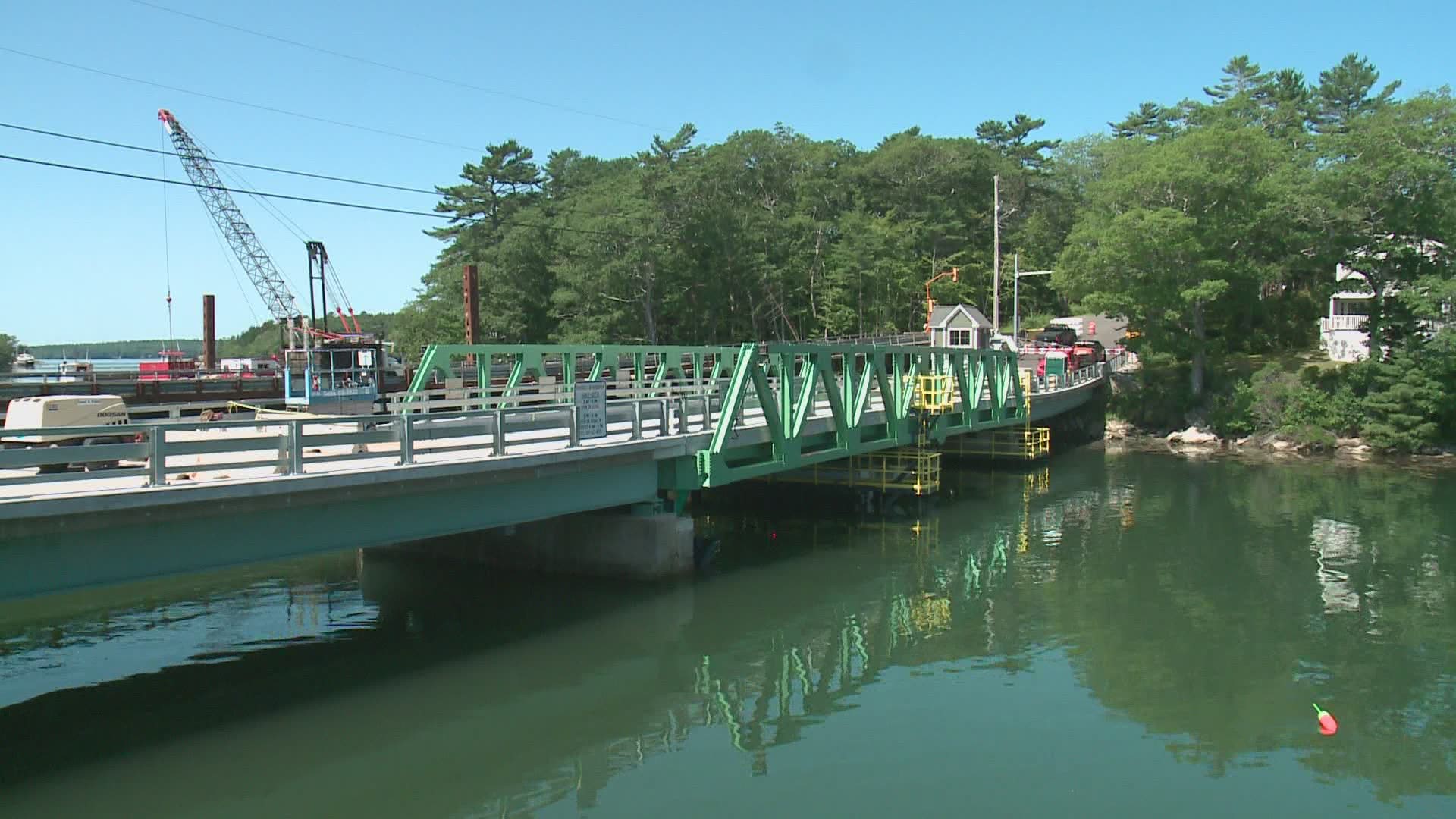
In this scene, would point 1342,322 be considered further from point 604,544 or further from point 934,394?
point 604,544

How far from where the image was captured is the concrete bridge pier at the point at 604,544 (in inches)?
840

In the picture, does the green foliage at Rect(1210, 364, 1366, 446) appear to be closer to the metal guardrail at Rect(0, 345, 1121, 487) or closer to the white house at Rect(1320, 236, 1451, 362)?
→ the white house at Rect(1320, 236, 1451, 362)

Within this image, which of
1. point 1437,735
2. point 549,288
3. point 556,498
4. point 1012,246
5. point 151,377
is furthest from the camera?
point 1012,246

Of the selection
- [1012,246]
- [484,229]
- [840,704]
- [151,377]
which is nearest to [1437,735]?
[840,704]

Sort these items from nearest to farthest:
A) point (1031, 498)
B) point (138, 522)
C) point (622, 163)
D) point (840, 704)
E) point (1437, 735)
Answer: point (138, 522) < point (1437, 735) < point (840, 704) < point (1031, 498) < point (622, 163)

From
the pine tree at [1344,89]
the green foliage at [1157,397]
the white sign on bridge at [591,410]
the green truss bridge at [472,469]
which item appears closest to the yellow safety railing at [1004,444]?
the green truss bridge at [472,469]

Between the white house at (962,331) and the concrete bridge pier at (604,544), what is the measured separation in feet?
118

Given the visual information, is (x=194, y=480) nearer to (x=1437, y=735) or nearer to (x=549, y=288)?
(x=1437, y=735)

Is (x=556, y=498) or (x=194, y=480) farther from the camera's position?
(x=556, y=498)

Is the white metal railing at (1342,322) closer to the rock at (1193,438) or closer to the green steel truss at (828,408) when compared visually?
the rock at (1193,438)

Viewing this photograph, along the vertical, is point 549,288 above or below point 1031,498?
above

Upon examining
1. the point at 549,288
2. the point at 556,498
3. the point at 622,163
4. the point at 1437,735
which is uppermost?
the point at 622,163

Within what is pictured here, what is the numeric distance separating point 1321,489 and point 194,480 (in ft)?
120

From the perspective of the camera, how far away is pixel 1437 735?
44.3 feet
